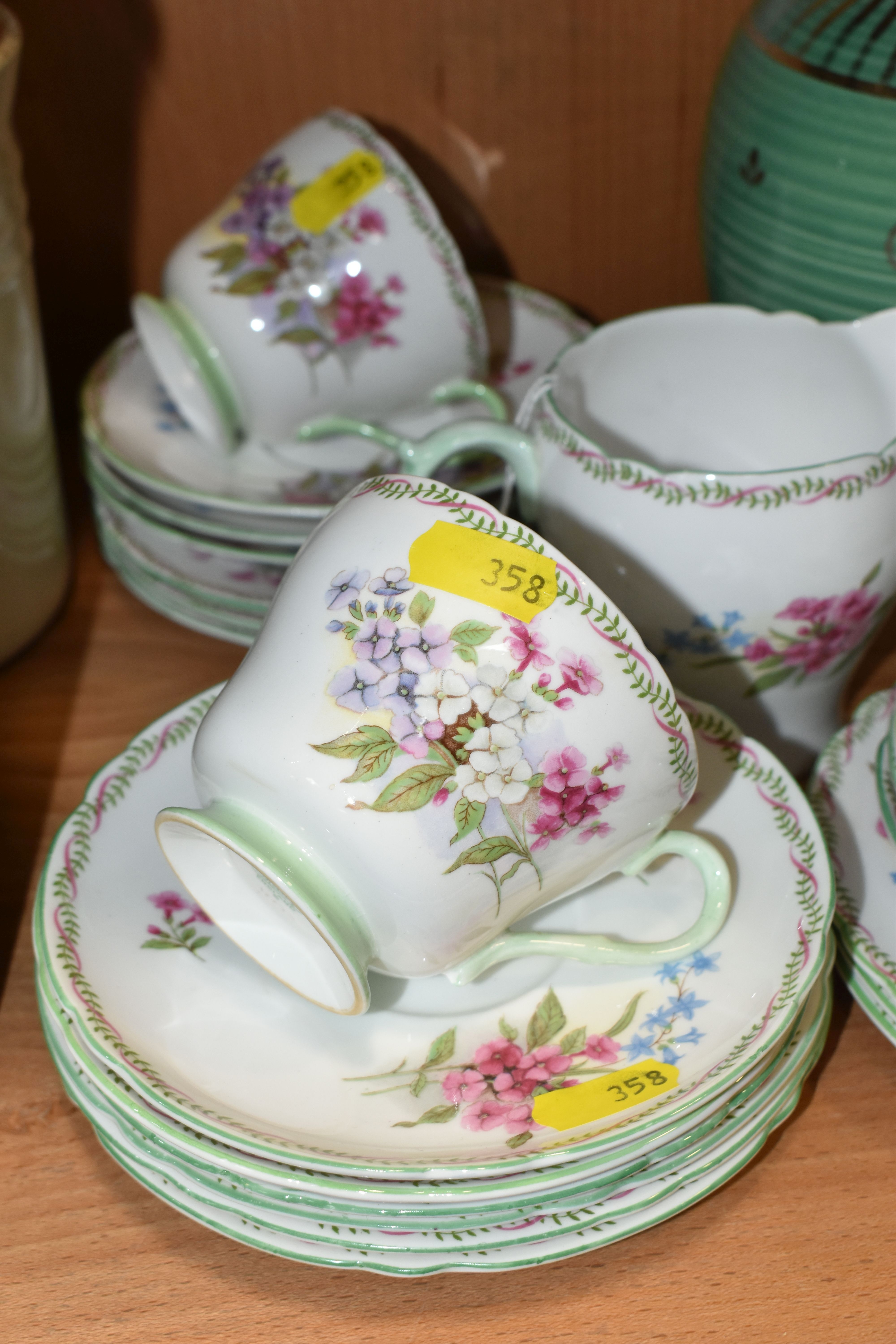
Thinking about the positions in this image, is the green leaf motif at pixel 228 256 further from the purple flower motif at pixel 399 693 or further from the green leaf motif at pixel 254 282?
the purple flower motif at pixel 399 693

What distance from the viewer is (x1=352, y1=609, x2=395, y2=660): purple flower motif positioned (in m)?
0.45

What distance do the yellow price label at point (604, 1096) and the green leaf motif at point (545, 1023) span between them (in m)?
0.03

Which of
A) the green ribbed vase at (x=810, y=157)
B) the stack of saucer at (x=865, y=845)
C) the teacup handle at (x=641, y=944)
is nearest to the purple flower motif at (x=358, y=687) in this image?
the teacup handle at (x=641, y=944)

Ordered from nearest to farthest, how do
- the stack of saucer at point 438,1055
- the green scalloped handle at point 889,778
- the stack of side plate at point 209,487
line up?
the stack of saucer at point 438,1055, the green scalloped handle at point 889,778, the stack of side plate at point 209,487

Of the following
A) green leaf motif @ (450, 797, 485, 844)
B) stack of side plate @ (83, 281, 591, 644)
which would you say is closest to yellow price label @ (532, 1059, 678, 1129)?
green leaf motif @ (450, 797, 485, 844)

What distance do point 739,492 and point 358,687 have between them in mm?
205

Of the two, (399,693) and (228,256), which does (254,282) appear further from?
(399,693)

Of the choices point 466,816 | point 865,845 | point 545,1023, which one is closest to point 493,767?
point 466,816

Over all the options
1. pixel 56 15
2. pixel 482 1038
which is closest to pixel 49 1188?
pixel 482 1038

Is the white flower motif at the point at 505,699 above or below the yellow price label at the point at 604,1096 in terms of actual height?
above

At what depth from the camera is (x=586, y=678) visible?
448 mm

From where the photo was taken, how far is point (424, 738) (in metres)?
0.44

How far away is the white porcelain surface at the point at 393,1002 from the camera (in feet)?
1.44

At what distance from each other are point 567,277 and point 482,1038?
0.64 metres
